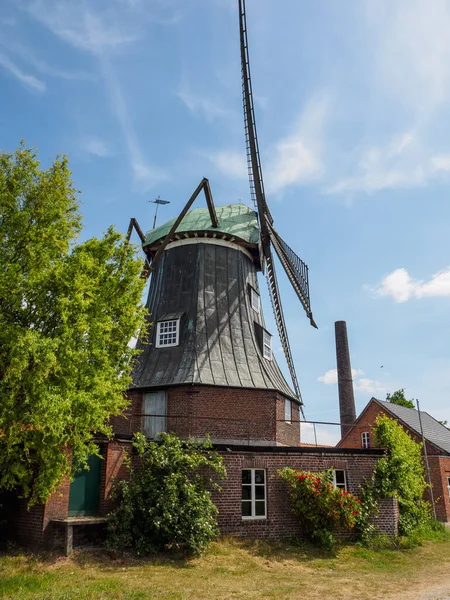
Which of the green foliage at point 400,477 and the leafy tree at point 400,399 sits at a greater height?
the leafy tree at point 400,399

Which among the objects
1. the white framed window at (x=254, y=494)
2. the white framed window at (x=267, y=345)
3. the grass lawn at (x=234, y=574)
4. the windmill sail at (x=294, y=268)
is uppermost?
the windmill sail at (x=294, y=268)

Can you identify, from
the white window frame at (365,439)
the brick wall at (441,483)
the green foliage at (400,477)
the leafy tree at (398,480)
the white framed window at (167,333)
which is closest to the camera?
the leafy tree at (398,480)

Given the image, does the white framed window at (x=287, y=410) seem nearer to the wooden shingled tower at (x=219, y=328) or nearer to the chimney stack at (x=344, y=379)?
the wooden shingled tower at (x=219, y=328)

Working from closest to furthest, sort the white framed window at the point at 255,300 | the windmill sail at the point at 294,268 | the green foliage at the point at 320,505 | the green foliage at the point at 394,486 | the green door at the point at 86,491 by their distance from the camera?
1. the green door at the point at 86,491
2. the green foliage at the point at 320,505
3. the green foliage at the point at 394,486
4. the white framed window at the point at 255,300
5. the windmill sail at the point at 294,268

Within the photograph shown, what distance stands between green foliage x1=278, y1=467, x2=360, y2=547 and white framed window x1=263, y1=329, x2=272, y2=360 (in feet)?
22.2

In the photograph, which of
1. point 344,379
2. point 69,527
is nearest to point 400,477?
point 69,527

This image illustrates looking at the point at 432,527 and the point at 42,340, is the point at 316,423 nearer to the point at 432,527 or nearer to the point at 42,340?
the point at 432,527

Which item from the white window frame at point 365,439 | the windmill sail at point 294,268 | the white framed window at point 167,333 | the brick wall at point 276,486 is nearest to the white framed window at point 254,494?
the brick wall at point 276,486

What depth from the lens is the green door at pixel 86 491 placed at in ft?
40.7

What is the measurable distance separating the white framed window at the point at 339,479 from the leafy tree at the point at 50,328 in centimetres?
782

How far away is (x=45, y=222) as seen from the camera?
32.9ft

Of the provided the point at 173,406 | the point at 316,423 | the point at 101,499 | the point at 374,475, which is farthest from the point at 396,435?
the point at 101,499

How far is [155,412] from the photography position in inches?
685

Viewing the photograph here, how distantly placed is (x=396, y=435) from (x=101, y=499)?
945 cm
